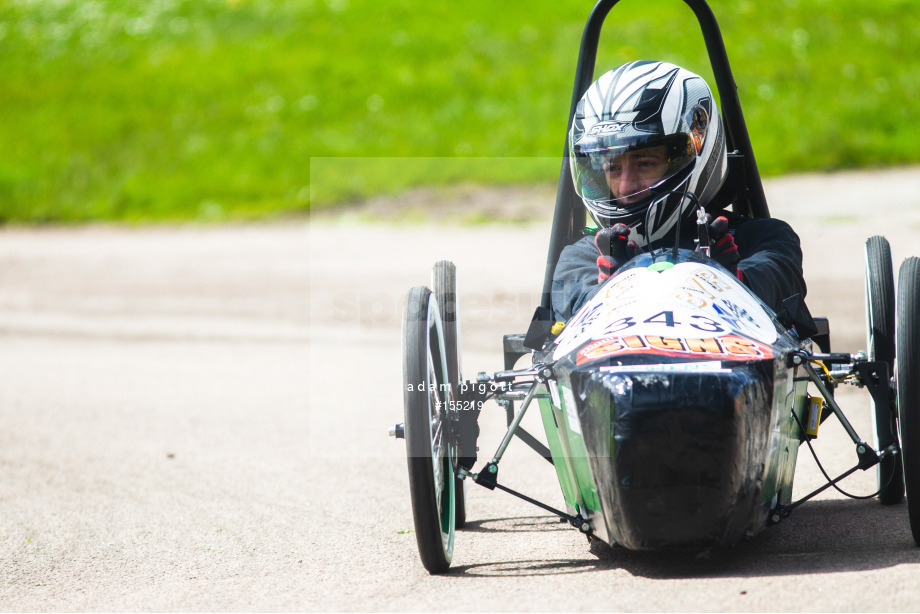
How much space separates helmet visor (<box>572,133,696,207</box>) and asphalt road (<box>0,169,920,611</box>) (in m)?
1.37

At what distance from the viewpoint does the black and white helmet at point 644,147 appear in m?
4.02

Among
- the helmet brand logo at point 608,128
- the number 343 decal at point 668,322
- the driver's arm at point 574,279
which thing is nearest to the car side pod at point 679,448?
the number 343 decal at point 668,322

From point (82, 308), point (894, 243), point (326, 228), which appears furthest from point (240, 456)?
point (326, 228)

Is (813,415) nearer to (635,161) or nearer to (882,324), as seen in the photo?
(882,324)

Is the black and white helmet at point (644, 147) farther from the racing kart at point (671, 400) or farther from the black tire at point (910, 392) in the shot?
the black tire at point (910, 392)

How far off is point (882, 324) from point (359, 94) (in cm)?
1929

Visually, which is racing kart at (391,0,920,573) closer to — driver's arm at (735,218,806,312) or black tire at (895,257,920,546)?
black tire at (895,257,920,546)

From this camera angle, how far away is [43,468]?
5.85 meters

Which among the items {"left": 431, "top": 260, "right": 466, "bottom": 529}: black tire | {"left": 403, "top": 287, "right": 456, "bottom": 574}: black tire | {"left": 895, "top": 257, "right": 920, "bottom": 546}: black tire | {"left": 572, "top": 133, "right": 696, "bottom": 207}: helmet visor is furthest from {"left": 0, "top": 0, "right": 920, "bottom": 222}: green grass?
{"left": 403, "top": 287, "right": 456, "bottom": 574}: black tire

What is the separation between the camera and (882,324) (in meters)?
3.82

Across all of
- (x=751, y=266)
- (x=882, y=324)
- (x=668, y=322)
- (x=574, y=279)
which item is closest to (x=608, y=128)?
(x=574, y=279)

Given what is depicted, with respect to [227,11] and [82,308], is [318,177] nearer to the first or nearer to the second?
[82,308]

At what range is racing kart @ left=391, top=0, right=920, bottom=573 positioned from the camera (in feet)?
9.79

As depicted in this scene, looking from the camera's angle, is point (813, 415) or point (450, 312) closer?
point (813, 415)
